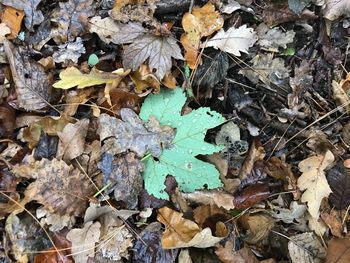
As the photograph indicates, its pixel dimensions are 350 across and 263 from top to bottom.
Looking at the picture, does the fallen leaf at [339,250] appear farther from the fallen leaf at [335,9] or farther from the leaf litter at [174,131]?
the fallen leaf at [335,9]

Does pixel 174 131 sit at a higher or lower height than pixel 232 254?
higher

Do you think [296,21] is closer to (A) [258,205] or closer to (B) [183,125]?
(B) [183,125]

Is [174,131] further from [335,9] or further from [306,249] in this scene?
[335,9]

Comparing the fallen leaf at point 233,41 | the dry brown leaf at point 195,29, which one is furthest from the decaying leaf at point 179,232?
the fallen leaf at point 233,41

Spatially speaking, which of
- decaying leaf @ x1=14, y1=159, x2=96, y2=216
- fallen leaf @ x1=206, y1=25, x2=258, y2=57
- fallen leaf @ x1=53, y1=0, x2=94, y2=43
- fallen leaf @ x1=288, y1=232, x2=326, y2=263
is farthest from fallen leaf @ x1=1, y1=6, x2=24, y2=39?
fallen leaf @ x1=288, y1=232, x2=326, y2=263

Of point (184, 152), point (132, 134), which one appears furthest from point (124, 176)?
point (184, 152)

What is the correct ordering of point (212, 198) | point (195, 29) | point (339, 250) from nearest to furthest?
point (339, 250)
point (212, 198)
point (195, 29)

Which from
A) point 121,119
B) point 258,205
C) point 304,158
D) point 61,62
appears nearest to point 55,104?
point 61,62
